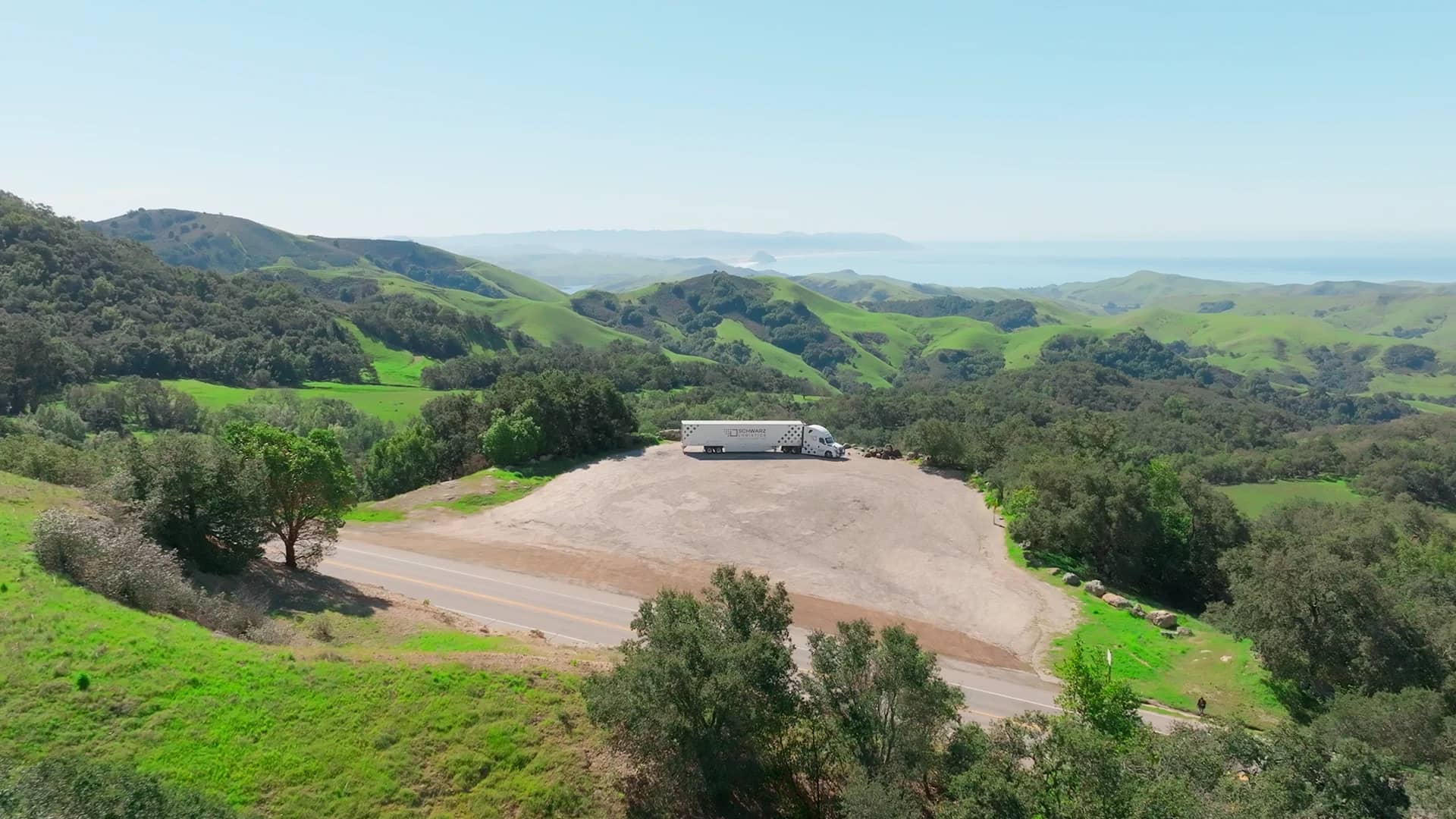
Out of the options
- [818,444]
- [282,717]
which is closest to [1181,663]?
[818,444]

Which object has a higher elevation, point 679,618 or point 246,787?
point 679,618

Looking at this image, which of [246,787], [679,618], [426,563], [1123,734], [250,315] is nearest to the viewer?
[246,787]

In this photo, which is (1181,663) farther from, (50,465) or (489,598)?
(50,465)

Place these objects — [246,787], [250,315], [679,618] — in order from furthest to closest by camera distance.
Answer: [250,315] → [679,618] → [246,787]

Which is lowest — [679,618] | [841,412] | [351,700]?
[841,412]

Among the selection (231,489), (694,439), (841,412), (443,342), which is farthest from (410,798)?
(443,342)

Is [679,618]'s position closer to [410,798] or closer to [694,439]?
[410,798]

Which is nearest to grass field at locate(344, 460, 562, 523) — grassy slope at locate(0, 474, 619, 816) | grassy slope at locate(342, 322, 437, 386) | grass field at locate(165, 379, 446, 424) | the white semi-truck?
the white semi-truck

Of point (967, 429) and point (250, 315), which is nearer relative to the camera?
point (967, 429)
